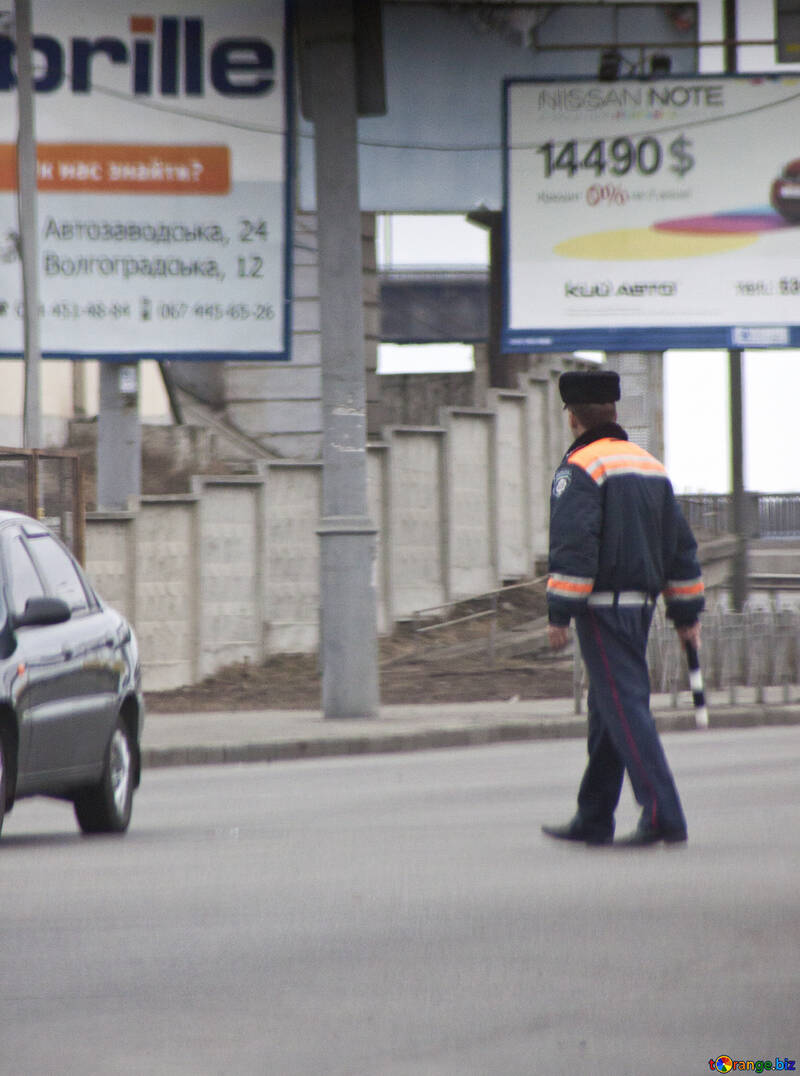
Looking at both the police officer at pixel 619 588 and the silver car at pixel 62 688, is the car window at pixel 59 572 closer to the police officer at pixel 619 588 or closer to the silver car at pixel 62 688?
the silver car at pixel 62 688

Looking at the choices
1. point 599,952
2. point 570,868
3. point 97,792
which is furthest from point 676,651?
point 599,952

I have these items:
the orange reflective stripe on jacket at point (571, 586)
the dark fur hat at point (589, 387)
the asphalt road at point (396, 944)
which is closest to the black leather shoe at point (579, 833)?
the asphalt road at point (396, 944)

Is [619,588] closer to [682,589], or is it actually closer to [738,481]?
[682,589]

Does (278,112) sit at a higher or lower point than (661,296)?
higher

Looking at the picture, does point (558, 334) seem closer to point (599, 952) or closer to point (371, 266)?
point (371, 266)

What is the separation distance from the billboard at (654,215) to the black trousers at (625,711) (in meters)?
16.9

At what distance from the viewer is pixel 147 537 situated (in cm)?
2334

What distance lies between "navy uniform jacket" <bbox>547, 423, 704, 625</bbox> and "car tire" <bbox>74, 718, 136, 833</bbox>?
263 centimetres

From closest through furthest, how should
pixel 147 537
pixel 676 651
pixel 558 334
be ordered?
pixel 676 651 → pixel 147 537 → pixel 558 334

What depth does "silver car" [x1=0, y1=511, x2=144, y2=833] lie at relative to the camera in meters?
9.12

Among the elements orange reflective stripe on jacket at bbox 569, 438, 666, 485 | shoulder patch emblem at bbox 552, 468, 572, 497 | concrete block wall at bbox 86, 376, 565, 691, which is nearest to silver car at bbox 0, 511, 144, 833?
shoulder patch emblem at bbox 552, 468, 572, 497

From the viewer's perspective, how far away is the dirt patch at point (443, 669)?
69.9 feet

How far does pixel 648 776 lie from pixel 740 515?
16.2 meters

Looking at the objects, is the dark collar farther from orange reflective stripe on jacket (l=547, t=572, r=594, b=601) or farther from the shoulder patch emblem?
orange reflective stripe on jacket (l=547, t=572, r=594, b=601)
